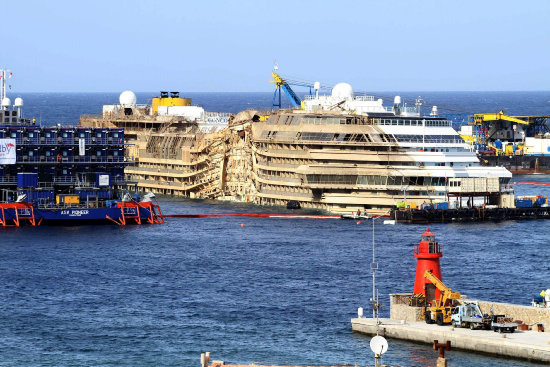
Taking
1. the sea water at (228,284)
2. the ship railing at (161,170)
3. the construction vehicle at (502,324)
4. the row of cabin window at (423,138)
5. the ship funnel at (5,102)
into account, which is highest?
the ship funnel at (5,102)

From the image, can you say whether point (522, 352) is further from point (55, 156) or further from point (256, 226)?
point (55, 156)

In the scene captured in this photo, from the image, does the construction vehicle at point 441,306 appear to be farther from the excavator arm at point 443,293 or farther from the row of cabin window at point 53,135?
the row of cabin window at point 53,135

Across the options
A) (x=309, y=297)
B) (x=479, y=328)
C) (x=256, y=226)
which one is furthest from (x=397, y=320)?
(x=256, y=226)

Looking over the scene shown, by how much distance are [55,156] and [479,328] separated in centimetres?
7681

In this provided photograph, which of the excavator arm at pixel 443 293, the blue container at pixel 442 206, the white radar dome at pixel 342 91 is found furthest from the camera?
the white radar dome at pixel 342 91

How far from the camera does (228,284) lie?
91625 mm

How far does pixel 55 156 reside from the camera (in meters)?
136

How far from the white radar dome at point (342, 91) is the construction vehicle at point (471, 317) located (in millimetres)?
95777

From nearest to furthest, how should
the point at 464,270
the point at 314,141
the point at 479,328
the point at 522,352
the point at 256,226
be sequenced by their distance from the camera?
the point at 522,352
the point at 479,328
the point at 464,270
the point at 256,226
the point at 314,141

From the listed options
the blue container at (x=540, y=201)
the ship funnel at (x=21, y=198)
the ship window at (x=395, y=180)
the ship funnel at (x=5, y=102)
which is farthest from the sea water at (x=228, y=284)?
the ship funnel at (x=5, y=102)

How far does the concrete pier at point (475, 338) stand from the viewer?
62.6m

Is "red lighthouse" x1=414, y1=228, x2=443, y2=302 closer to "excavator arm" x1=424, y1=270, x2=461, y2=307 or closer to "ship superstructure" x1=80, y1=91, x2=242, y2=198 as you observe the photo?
"excavator arm" x1=424, y1=270, x2=461, y2=307

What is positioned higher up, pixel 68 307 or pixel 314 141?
pixel 314 141

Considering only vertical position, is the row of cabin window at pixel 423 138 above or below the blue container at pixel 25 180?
above
